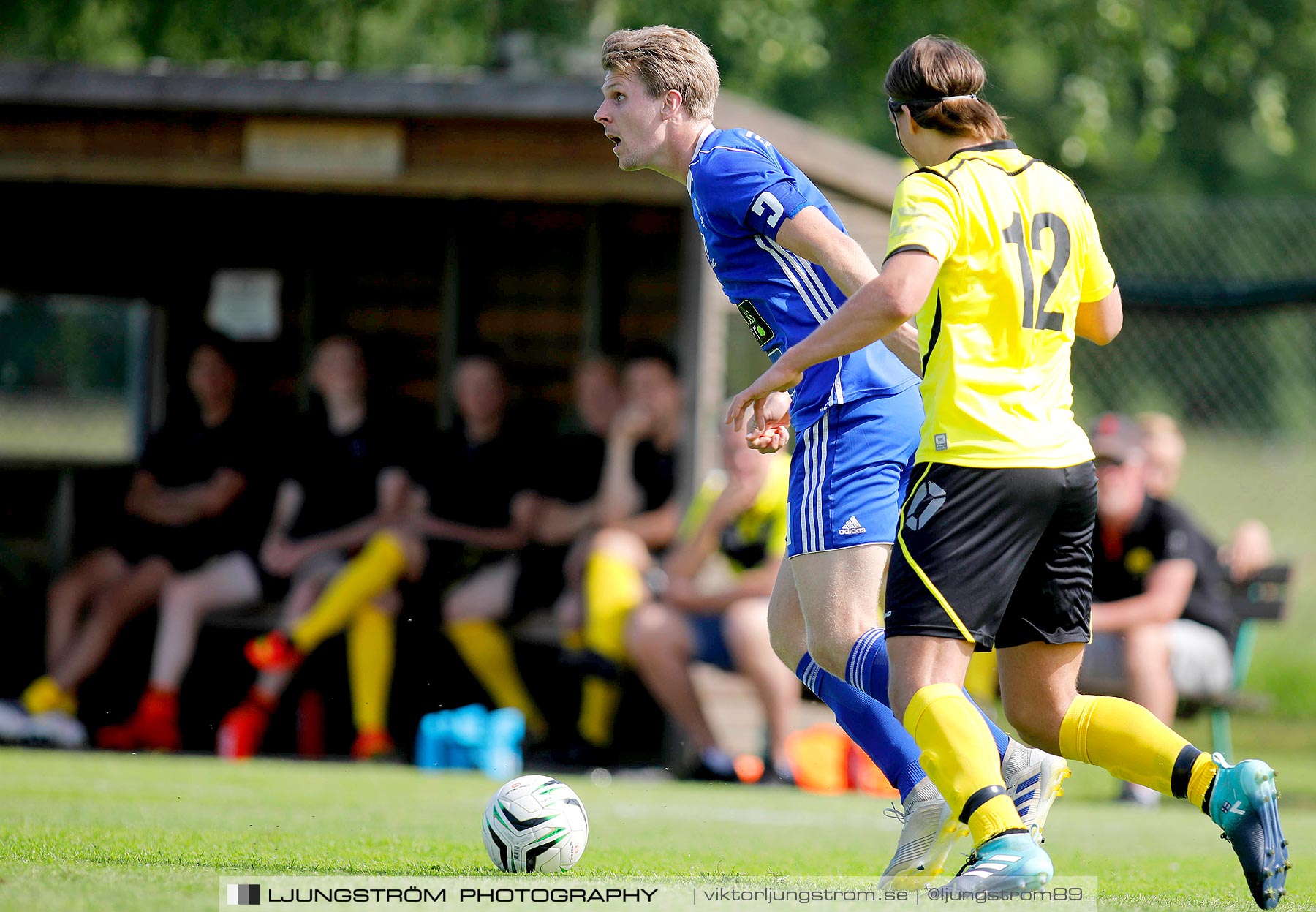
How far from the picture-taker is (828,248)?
3.92 metres

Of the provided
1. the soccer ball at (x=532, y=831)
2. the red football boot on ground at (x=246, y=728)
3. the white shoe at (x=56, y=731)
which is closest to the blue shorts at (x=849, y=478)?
the soccer ball at (x=532, y=831)

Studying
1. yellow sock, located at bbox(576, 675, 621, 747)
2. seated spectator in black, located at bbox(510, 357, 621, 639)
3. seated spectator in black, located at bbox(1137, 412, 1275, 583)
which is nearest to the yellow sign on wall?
seated spectator in black, located at bbox(510, 357, 621, 639)

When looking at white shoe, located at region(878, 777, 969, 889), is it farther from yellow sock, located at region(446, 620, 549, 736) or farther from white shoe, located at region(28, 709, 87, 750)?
white shoe, located at region(28, 709, 87, 750)

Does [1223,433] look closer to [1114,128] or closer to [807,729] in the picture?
[807,729]

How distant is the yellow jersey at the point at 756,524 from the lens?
7.99 metres

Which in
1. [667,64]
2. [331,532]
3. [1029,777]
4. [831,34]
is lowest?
[331,532]

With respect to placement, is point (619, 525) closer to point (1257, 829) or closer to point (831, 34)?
point (1257, 829)

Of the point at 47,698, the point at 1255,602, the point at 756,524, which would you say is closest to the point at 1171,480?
the point at 1255,602

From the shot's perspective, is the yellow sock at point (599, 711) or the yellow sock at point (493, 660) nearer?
the yellow sock at point (599, 711)

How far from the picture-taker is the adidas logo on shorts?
3971 millimetres

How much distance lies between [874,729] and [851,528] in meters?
0.52

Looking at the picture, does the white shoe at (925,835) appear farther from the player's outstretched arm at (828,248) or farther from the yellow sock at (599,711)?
the yellow sock at (599,711)

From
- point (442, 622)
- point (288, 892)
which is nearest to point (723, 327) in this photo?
point (442, 622)

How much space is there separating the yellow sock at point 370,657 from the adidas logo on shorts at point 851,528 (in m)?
4.98
